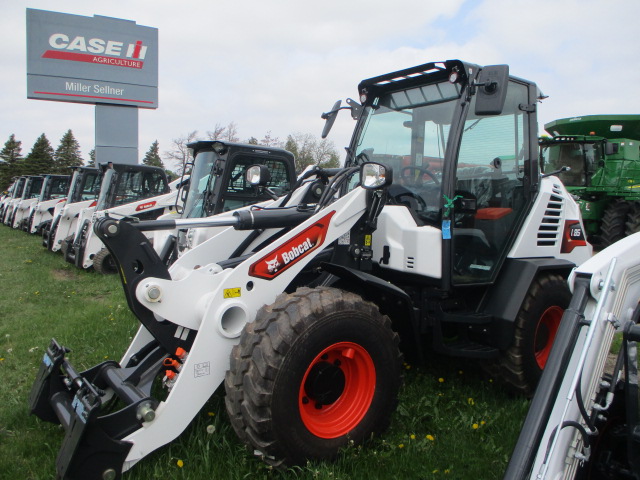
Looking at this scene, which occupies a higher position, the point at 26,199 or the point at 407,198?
the point at 407,198

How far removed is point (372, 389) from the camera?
3.25 m

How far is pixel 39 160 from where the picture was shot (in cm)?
4991

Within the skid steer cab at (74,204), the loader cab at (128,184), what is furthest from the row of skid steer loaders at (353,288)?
the skid steer cab at (74,204)

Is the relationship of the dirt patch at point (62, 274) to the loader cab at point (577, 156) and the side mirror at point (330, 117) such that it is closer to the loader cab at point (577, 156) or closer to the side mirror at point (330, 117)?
the side mirror at point (330, 117)

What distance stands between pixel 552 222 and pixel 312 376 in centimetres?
268

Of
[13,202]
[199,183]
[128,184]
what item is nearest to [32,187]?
[13,202]

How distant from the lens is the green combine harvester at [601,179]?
12.3m

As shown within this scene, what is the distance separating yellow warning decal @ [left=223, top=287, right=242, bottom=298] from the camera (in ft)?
9.95

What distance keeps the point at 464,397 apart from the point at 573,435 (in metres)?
2.27

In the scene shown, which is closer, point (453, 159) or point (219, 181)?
point (453, 159)

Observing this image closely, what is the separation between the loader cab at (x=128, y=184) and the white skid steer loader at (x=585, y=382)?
10809 mm

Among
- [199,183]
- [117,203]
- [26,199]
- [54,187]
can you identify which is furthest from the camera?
[26,199]

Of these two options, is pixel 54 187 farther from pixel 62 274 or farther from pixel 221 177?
pixel 221 177

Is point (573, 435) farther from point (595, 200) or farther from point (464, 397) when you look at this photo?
point (595, 200)
